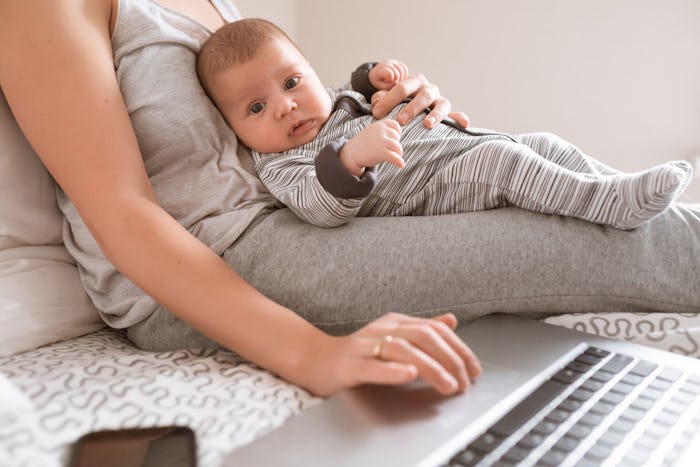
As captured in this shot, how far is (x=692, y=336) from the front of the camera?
2.46 ft

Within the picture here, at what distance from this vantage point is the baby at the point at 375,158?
0.81 metres

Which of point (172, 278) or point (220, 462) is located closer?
point (220, 462)

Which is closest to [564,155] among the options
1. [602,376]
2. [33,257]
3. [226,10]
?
[602,376]

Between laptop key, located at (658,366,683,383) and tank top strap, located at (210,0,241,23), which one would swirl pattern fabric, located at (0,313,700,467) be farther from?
tank top strap, located at (210,0,241,23)

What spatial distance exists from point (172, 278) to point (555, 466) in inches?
18.8

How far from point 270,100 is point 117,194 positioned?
1.27ft

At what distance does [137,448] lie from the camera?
0.54 m

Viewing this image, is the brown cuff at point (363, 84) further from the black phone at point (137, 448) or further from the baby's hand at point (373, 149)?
the black phone at point (137, 448)

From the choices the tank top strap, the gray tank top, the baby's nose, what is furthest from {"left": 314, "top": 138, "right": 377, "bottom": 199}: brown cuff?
the tank top strap

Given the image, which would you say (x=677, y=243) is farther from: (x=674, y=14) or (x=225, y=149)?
(x=674, y=14)

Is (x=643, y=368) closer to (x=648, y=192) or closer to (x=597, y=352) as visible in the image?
(x=597, y=352)

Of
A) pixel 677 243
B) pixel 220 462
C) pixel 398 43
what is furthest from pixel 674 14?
pixel 220 462

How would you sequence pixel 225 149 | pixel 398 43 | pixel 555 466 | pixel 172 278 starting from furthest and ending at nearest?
pixel 398 43 < pixel 225 149 < pixel 172 278 < pixel 555 466

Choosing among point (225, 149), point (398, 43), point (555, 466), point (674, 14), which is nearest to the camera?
point (555, 466)
